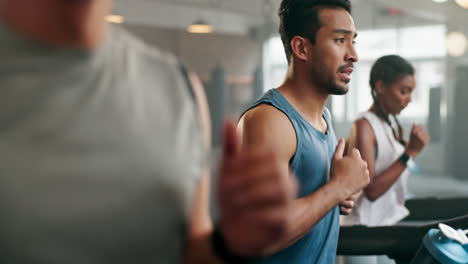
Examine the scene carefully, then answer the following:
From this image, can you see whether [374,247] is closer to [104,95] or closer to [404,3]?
[104,95]

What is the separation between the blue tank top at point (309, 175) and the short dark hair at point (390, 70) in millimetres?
1105

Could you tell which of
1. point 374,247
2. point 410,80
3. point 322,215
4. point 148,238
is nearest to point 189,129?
point 148,238

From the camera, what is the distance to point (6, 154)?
2.36 feet

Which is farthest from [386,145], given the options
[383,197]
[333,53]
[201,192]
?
[201,192]

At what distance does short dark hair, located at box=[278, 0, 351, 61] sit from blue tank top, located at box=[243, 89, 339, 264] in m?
0.26

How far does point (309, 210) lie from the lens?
→ 1.55m

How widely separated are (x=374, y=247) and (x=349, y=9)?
3.05 feet

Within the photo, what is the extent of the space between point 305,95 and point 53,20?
118 centimetres

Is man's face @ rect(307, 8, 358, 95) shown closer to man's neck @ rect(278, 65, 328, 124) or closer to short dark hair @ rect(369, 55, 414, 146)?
man's neck @ rect(278, 65, 328, 124)

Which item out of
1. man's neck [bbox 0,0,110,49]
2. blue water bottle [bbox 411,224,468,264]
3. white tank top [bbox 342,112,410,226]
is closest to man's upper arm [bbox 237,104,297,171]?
blue water bottle [bbox 411,224,468,264]

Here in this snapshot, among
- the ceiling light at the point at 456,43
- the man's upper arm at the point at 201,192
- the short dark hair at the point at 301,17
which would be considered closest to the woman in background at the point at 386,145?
the short dark hair at the point at 301,17

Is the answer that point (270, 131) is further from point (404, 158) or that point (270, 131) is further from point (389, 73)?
point (389, 73)

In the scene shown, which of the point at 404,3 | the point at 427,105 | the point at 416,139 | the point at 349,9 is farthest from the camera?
the point at 427,105

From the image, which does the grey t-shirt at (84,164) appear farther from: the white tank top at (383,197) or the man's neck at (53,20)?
the white tank top at (383,197)
